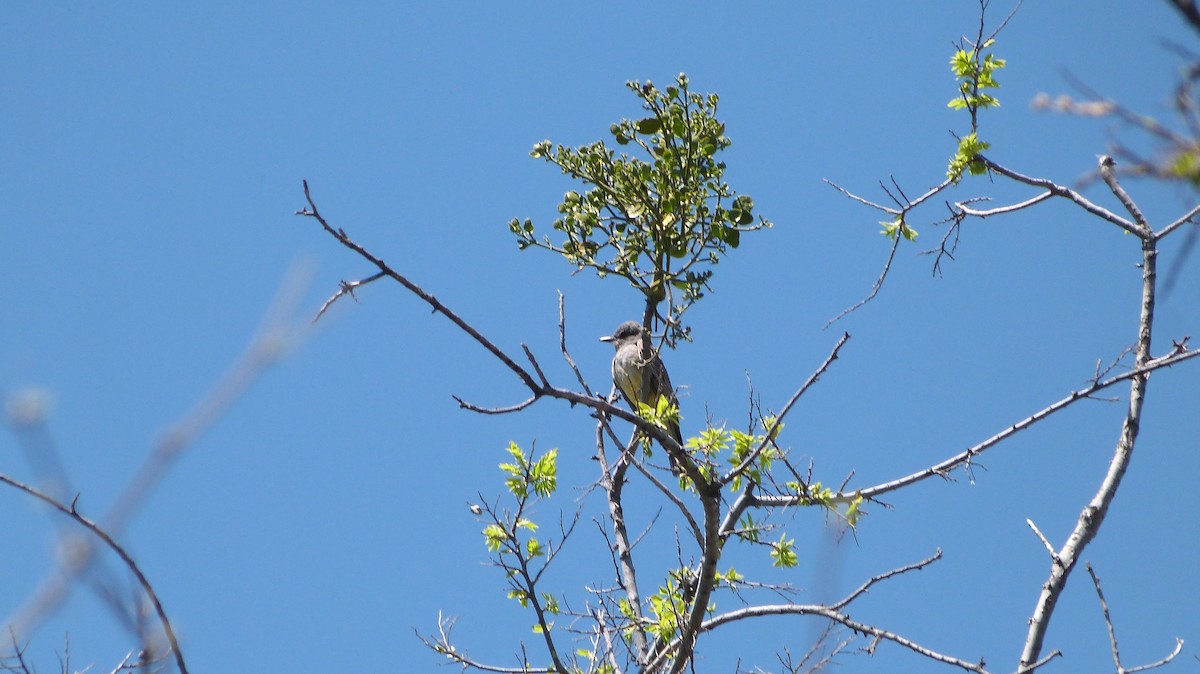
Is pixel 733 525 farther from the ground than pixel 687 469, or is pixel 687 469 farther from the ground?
pixel 733 525

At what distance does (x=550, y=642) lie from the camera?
5.31 metres

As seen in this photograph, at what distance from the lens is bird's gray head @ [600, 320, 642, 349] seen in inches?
380

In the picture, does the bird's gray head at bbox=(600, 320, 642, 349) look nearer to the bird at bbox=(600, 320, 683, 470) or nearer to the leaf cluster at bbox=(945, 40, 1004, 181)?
the bird at bbox=(600, 320, 683, 470)

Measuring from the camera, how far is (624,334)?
32.5ft

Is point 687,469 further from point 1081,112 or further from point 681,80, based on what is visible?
point 1081,112

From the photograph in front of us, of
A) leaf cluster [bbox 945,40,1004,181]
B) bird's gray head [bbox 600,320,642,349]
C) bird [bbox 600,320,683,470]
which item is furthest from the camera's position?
bird's gray head [bbox 600,320,642,349]

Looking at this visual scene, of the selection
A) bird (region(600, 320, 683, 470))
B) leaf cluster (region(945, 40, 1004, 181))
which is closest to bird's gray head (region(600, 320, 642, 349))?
bird (region(600, 320, 683, 470))

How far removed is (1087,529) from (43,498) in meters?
4.35

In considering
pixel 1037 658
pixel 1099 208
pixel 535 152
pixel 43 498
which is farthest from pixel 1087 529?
pixel 43 498

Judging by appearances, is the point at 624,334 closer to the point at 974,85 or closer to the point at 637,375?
the point at 637,375

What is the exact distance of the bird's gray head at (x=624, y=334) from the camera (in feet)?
31.7

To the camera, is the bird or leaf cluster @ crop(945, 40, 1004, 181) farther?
the bird

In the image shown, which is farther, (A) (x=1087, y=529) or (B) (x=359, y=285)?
(A) (x=1087, y=529)

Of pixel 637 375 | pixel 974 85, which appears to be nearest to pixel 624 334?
pixel 637 375
